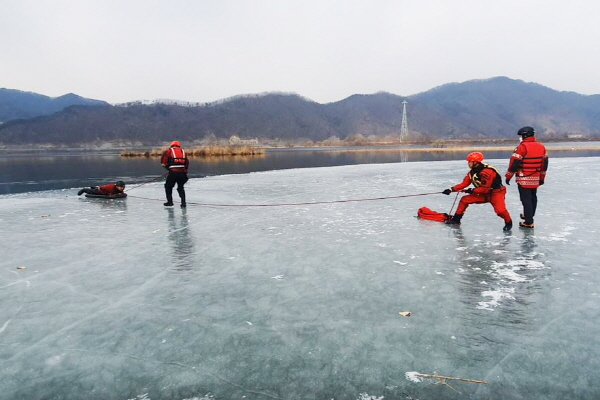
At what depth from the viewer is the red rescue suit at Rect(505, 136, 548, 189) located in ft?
21.9

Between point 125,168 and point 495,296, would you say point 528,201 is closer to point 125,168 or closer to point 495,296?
point 495,296

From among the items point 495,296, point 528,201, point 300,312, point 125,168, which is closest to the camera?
point 300,312

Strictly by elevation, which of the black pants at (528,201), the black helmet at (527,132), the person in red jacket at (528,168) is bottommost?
the black pants at (528,201)

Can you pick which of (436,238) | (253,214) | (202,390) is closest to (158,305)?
(202,390)

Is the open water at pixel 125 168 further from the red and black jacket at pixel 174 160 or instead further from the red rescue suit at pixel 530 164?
the red rescue suit at pixel 530 164

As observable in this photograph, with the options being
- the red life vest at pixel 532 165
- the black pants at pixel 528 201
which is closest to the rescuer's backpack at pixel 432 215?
the black pants at pixel 528 201

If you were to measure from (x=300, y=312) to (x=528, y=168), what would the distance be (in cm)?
537

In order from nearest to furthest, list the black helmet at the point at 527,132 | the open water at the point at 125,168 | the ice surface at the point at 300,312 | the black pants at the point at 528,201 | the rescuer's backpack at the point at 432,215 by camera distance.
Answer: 1. the ice surface at the point at 300,312
2. the black helmet at the point at 527,132
3. the black pants at the point at 528,201
4. the rescuer's backpack at the point at 432,215
5. the open water at the point at 125,168

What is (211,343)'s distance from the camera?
301cm

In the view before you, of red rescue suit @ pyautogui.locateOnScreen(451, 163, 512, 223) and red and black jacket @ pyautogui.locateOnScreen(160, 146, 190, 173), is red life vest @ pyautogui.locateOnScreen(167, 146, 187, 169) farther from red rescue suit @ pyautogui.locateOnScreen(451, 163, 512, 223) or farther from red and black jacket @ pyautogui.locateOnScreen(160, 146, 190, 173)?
red rescue suit @ pyautogui.locateOnScreen(451, 163, 512, 223)

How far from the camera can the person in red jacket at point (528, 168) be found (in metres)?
6.67

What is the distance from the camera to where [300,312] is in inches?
140

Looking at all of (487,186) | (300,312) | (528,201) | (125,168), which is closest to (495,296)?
(300,312)

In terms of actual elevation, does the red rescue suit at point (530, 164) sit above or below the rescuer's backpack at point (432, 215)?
above
